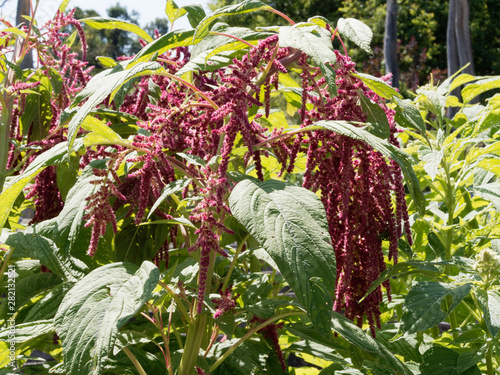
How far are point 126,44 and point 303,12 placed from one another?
86.9 feet

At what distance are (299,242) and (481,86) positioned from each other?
106 centimetres

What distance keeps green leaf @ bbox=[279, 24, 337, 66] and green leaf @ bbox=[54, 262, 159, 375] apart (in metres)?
0.53

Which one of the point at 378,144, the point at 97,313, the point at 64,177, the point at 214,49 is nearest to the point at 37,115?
the point at 64,177

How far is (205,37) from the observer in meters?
1.13

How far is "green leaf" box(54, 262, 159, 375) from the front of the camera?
88 cm

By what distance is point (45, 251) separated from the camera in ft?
4.16

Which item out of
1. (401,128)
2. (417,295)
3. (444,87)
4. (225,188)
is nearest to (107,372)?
(225,188)

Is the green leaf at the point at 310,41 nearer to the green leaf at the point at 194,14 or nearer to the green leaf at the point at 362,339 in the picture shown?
the green leaf at the point at 194,14

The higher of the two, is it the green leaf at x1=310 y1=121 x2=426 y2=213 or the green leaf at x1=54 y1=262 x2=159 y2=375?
the green leaf at x1=310 y1=121 x2=426 y2=213

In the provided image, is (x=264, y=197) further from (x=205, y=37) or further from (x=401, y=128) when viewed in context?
(x=401, y=128)

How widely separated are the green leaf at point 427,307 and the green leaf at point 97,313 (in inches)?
23.6

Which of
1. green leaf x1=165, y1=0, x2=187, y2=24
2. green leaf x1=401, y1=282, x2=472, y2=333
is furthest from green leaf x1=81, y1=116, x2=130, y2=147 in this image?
green leaf x1=401, y1=282, x2=472, y2=333

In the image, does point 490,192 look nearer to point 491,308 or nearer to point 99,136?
point 491,308

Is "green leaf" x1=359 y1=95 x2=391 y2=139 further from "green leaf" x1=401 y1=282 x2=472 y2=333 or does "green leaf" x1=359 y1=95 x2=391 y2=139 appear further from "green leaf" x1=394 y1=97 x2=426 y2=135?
"green leaf" x1=401 y1=282 x2=472 y2=333
